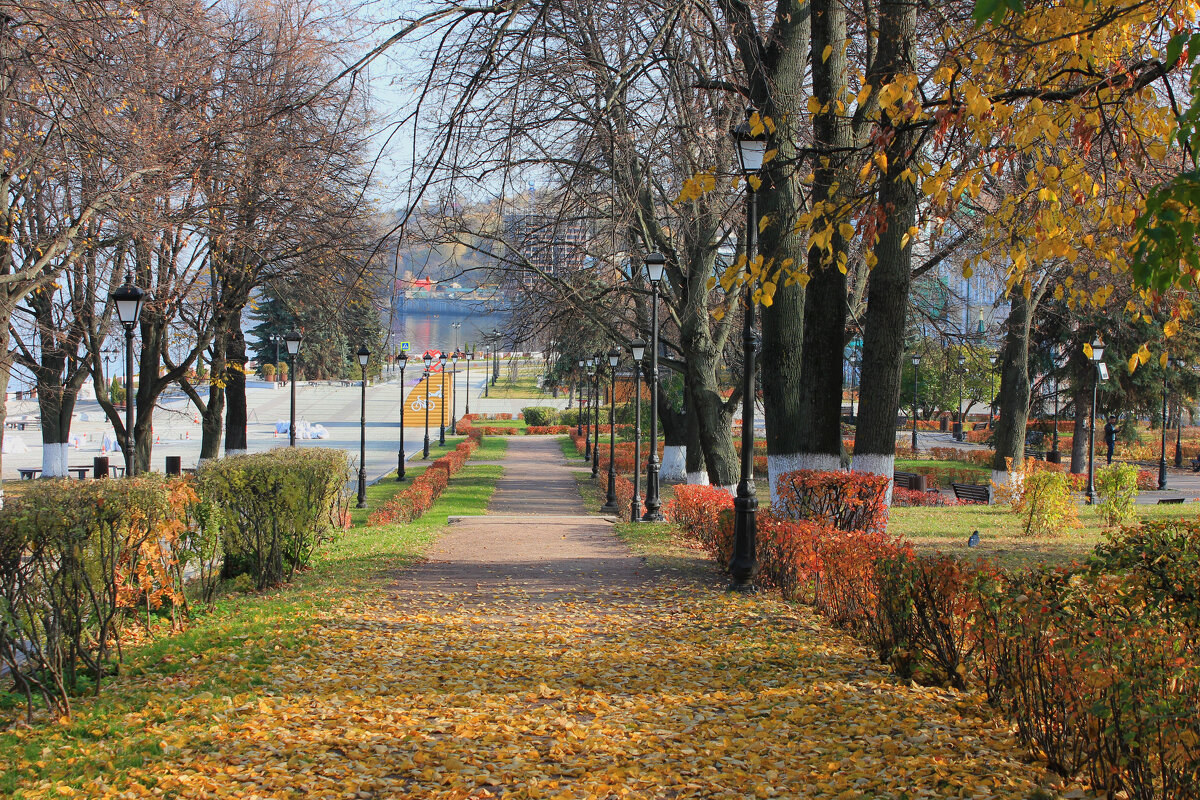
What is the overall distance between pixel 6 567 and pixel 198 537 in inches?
101

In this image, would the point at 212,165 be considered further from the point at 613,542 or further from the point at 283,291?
the point at 613,542

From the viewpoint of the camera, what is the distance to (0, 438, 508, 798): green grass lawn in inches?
167

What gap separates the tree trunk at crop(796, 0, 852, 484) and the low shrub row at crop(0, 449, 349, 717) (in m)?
5.72

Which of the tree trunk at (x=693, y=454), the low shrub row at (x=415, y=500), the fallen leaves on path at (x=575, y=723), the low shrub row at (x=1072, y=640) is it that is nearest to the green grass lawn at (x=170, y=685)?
the fallen leaves on path at (x=575, y=723)

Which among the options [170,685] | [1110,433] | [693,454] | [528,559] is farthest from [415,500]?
[1110,433]

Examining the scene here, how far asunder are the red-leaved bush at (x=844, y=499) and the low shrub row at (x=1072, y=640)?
2.28 meters

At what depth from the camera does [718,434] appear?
16.5 meters

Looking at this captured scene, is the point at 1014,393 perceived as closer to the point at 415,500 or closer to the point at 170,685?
the point at 415,500

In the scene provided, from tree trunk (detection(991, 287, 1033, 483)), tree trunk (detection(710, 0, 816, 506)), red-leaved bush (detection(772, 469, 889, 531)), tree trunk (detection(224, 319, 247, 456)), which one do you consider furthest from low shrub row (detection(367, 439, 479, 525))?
tree trunk (detection(991, 287, 1033, 483))

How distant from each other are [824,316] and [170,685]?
6874mm

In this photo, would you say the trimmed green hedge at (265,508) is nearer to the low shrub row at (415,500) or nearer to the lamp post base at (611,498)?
the low shrub row at (415,500)

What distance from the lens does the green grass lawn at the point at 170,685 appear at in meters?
4.24

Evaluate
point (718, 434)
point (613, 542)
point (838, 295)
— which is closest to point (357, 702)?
point (838, 295)

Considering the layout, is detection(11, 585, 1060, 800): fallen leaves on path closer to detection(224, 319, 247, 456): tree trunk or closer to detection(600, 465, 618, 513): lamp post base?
detection(600, 465, 618, 513): lamp post base
